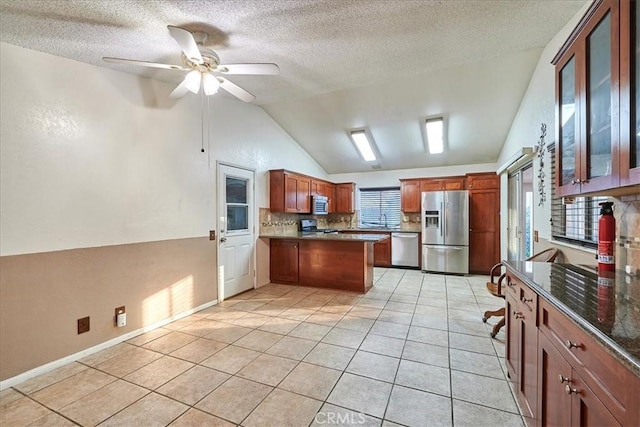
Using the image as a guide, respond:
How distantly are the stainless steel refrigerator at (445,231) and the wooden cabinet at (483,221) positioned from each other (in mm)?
289

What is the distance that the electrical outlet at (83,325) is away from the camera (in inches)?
99.3

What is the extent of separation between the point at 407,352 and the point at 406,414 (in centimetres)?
81

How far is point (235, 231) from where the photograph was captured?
436 centimetres

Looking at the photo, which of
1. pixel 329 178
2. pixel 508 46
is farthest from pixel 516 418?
pixel 329 178

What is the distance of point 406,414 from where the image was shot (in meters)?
1.76

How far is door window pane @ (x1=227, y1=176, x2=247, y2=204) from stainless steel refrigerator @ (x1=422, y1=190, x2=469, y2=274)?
3655 millimetres

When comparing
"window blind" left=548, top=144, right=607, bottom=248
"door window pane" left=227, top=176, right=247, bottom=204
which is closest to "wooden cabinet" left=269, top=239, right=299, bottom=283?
"door window pane" left=227, top=176, right=247, bottom=204

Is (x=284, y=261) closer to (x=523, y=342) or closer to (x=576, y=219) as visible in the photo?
(x=523, y=342)

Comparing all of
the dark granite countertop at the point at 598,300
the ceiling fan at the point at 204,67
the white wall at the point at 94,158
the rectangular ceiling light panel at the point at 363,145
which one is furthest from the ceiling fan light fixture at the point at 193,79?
the rectangular ceiling light panel at the point at 363,145

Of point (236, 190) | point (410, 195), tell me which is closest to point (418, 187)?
point (410, 195)

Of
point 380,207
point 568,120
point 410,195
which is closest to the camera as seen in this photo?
point 568,120

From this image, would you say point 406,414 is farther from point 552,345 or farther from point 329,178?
point 329,178

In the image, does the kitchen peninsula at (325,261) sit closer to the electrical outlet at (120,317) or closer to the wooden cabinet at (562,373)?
the electrical outlet at (120,317)

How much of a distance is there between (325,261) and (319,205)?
1851 millimetres
